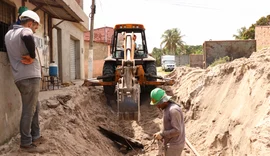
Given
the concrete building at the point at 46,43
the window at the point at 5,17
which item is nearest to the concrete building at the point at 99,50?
the concrete building at the point at 46,43

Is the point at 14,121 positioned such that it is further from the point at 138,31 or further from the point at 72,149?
the point at 138,31

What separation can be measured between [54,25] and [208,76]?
7453mm

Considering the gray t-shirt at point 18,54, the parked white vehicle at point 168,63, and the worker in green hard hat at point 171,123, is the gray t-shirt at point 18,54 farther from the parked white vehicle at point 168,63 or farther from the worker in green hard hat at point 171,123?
the parked white vehicle at point 168,63

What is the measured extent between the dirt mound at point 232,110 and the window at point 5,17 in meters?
5.77

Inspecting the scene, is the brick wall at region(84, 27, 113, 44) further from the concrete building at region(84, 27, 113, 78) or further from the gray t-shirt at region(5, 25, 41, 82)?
the gray t-shirt at region(5, 25, 41, 82)

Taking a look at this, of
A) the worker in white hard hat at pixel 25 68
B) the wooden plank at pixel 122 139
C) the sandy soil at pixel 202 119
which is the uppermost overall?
the worker in white hard hat at pixel 25 68

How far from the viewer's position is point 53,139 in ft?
16.3

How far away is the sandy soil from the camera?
17.2 feet

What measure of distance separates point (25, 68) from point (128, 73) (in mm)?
4151

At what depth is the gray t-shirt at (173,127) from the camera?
452 centimetres

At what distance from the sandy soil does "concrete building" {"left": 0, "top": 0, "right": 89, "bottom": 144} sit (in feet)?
1.52

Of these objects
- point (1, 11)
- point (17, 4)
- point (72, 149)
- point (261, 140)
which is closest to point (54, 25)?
point (17, 4)

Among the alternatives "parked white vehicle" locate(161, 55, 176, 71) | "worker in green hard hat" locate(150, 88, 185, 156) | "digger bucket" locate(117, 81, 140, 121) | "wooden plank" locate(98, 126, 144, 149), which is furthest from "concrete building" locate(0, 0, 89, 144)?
"parked white vehicle" locate(161, 55, 176, 71)

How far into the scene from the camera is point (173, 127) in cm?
453
